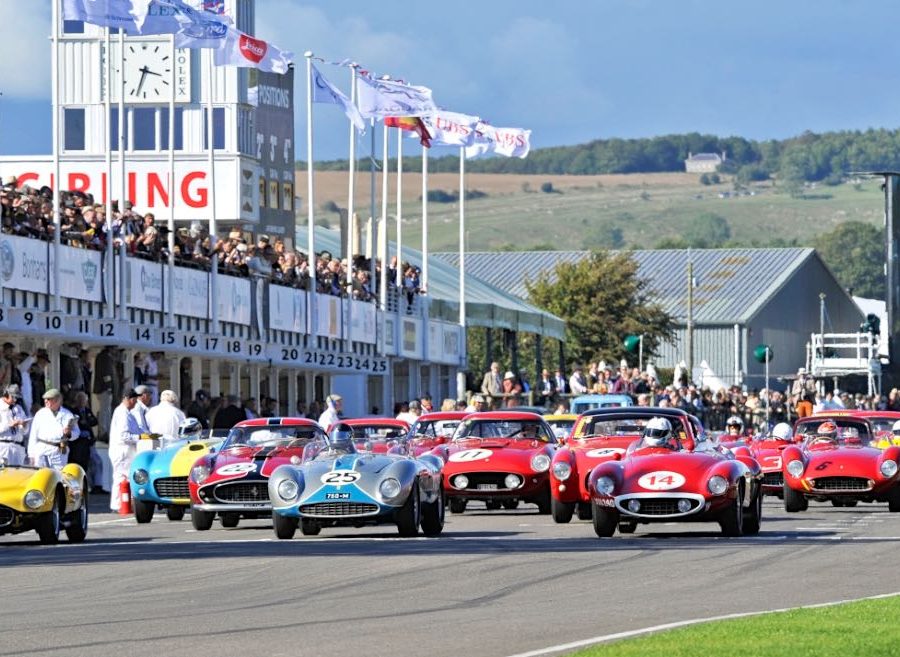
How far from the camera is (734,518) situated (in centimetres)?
2230

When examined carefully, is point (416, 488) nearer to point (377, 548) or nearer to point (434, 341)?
point (377, 548)

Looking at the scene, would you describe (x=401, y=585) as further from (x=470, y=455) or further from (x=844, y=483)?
(x=844, y=483)

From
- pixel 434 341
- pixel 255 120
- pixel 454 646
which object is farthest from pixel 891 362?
pixel 454 646

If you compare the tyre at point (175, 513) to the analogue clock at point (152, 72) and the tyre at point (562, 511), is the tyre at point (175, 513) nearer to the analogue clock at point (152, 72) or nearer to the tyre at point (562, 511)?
the tyre at point (562, 511)

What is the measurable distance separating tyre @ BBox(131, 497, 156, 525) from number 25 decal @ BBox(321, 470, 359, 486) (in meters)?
5.34

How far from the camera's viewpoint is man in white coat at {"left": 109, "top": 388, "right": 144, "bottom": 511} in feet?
97.5

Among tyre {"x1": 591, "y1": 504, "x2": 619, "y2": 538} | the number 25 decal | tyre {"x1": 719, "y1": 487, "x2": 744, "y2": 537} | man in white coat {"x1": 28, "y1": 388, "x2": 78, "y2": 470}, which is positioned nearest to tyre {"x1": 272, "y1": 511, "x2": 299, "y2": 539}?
the number 25 decal

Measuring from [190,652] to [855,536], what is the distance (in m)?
12.0

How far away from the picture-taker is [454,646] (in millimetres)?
12273

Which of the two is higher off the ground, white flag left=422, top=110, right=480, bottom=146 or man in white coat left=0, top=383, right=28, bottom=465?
Result: white flag left=422, top=110, right=480, bottom=146

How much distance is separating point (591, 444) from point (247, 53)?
1563 cm

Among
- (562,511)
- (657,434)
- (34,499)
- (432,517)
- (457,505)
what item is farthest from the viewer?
(457,505)

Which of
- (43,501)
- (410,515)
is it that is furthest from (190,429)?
(43,501)

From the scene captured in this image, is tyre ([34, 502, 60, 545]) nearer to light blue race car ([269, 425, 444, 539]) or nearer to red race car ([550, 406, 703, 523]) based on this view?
light blue race car ([269, 425, 444, 539])
